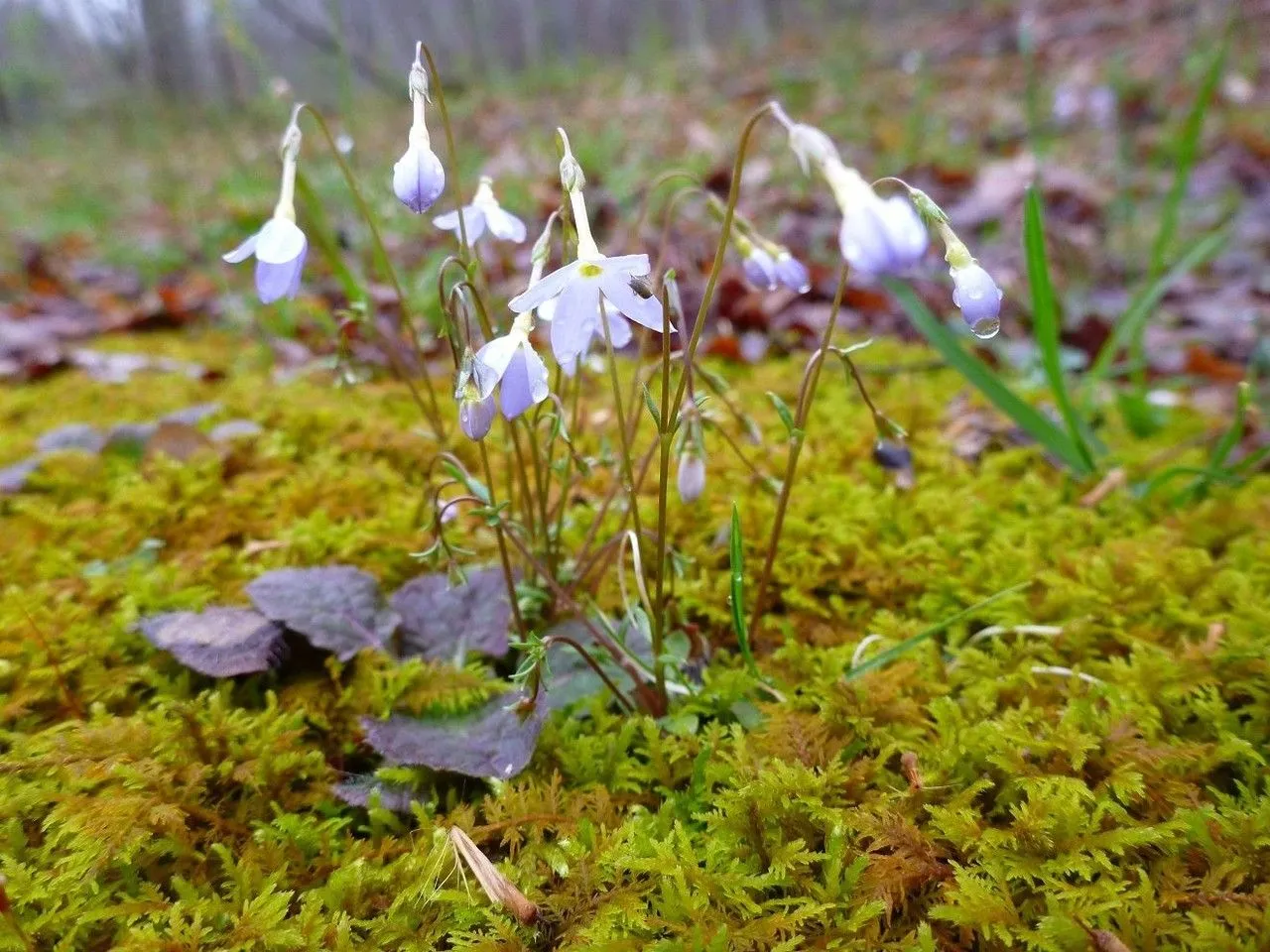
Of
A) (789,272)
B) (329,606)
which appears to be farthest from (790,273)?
(329,606)

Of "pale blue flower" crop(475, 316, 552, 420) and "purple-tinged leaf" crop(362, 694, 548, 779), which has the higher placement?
"pale blue flower" crop(475, 316, 552, 420)

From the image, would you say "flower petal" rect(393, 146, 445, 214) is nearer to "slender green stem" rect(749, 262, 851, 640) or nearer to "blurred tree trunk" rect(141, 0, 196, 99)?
"slender green stem" rect(749, 262, 851, 640)

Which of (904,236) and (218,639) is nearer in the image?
(904,236)

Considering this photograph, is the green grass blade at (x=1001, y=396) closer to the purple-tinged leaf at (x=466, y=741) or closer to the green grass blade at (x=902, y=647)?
the green grass blade at (x=902, y=647)

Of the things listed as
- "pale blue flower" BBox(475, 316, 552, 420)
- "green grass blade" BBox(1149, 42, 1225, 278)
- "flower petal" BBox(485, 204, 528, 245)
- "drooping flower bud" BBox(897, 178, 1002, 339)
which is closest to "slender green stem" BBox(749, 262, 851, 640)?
"drooping flower bud" BBox(897, 178, 1002, 339)

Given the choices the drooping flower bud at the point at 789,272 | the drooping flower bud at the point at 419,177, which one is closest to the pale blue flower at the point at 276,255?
the drooping flower bud at the point at 419,177

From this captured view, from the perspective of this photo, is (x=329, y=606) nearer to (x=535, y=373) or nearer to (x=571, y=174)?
(x=535, y=373)
